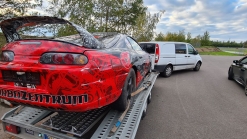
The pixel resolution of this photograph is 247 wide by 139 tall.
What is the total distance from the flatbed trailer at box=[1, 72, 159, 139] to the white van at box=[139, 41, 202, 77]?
4314mm

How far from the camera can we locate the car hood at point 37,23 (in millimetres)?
1757

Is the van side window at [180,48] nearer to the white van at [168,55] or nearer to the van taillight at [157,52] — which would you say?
the white van at [168,55]

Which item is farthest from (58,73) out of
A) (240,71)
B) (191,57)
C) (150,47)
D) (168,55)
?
(191,57)

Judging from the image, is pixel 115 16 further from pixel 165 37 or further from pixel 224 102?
pixel 165 37

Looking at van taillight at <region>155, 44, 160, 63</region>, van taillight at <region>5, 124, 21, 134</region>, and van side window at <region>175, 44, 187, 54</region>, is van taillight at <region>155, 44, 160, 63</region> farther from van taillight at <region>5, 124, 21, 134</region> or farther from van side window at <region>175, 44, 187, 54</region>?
van taillight at <region>5, 124, 21, 134</region>

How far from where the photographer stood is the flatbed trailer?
1884 mm

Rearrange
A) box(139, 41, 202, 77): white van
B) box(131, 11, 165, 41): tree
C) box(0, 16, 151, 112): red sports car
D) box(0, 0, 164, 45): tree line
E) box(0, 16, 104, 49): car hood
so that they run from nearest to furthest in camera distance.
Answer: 1. box(0, 16, 151, 112): red sports car
2. box(0, 16, 104, 49): car hood
3. box(0, 0, 164, 45): tree line
4. box(139, 41, 202, 77): white van
5. box(131, 11, 165, 41): tree

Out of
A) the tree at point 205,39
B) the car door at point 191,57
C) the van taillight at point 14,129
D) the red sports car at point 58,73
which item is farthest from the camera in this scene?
the tree at point 205,39

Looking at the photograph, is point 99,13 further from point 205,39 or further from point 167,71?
point 205,39

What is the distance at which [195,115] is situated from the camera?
343cm

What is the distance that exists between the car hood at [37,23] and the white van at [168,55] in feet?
15.6

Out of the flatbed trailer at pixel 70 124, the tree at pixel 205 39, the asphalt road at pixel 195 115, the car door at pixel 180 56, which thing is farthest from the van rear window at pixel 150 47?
the tree at pixel 205 39

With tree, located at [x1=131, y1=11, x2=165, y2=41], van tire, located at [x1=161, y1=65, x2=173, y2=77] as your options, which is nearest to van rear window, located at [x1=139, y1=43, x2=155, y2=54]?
van tire, located at [x1=161, y1=65, x2=173, y2=77]

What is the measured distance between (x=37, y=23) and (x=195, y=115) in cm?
348
